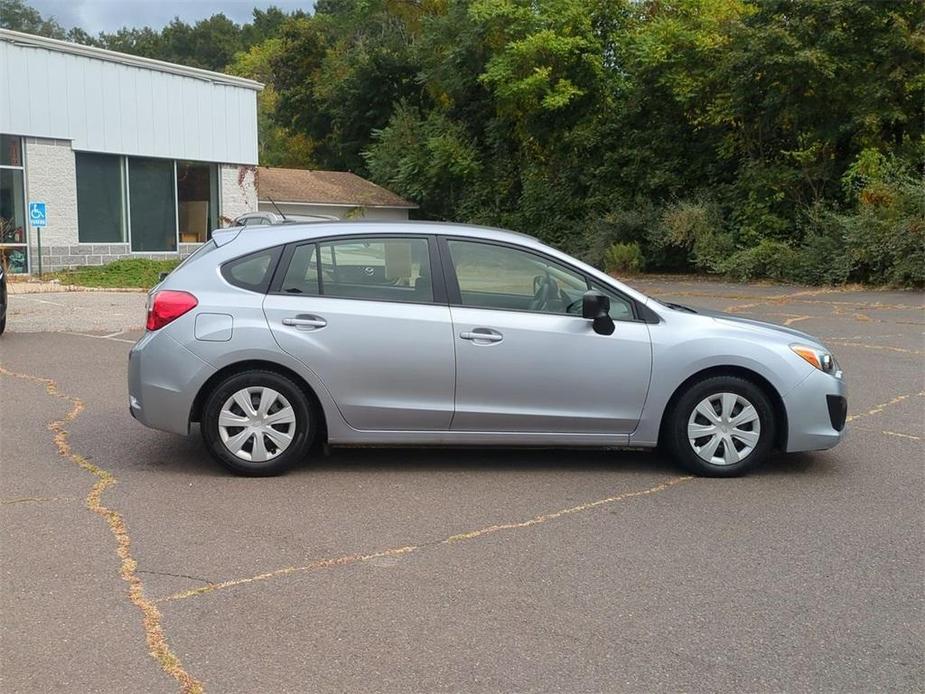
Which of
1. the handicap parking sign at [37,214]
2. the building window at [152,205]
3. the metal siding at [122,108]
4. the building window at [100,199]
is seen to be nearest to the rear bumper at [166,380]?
the handicap parking sign at [37,214]

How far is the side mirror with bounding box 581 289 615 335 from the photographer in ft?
19.7

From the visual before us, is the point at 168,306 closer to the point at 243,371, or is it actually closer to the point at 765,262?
the point at 243,371

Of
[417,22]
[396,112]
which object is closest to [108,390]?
[396,112]

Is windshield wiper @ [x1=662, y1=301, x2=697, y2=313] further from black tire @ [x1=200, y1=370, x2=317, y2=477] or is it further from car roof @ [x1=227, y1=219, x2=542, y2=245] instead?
black tire @ [x1=200, y1=370, x2=317, y2=477]

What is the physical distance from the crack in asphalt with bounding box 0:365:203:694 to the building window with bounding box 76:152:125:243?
17784 millimetres

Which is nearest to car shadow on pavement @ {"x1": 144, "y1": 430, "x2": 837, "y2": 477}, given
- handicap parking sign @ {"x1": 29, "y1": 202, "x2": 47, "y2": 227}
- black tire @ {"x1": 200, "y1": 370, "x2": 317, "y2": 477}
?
black tire @ {"x1": 200, "y1": 370, "x2": 317, "y2": 477}

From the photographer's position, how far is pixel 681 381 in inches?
241

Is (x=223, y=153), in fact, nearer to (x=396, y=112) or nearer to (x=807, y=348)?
(x=396, y=112)

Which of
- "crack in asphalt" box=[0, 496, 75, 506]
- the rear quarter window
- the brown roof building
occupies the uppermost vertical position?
the brown roof building

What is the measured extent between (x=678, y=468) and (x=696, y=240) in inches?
839

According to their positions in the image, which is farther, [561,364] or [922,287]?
[922,287]

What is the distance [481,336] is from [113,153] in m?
21.5

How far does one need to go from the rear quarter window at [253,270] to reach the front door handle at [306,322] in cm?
31

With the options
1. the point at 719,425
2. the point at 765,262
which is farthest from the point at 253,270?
the point at 765,262
